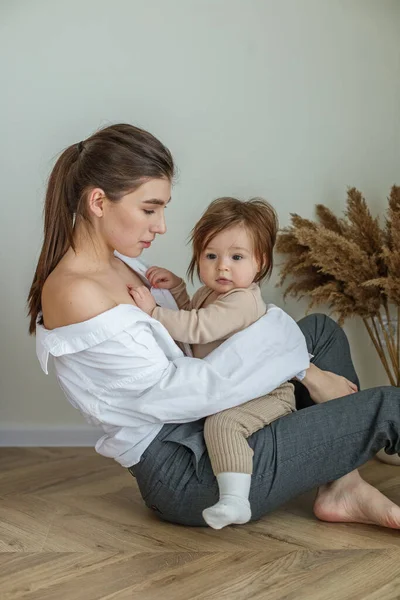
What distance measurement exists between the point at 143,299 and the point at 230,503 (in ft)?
1.99

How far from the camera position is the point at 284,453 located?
2100mm

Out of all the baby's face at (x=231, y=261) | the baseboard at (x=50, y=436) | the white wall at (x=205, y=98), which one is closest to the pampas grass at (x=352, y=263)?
the white wall at (x=205, y=98)

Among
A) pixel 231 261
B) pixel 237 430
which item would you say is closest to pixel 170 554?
pixel 237 430

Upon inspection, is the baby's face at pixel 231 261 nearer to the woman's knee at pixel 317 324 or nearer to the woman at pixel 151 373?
the woman at pixel 151 373

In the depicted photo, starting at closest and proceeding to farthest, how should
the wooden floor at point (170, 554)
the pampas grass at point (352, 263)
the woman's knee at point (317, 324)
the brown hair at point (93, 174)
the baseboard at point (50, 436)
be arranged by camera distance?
the wooden floor at point (170, 554) → the brown hair at point (93, 174) → the woman's knee at point (317, 324) → the pampas grass at point (352, 263) → the baseboard at point (50, 436)

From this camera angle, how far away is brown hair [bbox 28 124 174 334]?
209cm

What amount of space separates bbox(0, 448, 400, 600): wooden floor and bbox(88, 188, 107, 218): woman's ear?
857 mm

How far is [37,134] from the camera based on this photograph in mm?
3109

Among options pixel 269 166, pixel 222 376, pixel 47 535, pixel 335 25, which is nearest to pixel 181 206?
pixel 269 166

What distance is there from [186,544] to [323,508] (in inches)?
15.8

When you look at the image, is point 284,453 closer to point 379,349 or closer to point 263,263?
point 263,263

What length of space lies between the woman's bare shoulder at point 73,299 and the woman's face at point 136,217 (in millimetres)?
145

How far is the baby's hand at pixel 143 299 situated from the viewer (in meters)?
2.19

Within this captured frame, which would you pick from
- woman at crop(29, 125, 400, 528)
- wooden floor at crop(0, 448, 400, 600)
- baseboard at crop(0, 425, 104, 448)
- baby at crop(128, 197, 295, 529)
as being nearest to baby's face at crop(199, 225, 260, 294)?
baby at crop(128, 197, 295, 529)
